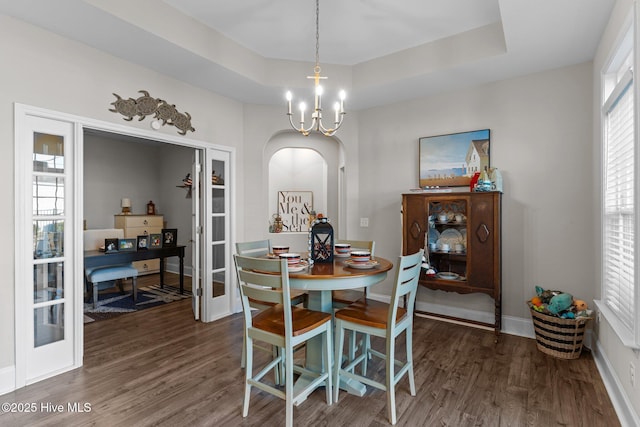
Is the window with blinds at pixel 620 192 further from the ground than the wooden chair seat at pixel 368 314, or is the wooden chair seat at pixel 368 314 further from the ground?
the window with blinds at pixel 620 192

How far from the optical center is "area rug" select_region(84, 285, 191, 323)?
4078 millimetres

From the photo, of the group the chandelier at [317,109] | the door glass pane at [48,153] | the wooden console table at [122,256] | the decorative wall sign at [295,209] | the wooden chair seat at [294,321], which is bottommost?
the wooden chair seat at [294,321]

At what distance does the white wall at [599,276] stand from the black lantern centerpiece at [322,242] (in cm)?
184

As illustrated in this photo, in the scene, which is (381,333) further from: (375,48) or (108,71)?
(108,71)

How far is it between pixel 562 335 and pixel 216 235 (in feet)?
11.5

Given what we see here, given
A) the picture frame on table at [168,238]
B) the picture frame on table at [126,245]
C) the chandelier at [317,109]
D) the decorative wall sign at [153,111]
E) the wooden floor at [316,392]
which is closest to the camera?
the wooden floor at [316,392]

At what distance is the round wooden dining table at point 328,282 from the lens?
2.05 m

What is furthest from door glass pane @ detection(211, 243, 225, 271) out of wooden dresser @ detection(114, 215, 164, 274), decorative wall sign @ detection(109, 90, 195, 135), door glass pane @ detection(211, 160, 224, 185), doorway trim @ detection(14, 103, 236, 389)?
wooden dresser @ detection(114, 215, 164, 274)

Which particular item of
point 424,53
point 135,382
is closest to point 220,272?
point 135,382

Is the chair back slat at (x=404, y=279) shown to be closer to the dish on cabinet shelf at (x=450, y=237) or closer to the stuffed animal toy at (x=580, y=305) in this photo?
the dish on cabinet shelf at (x=450, y=237)

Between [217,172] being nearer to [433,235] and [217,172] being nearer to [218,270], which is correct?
[218,270]

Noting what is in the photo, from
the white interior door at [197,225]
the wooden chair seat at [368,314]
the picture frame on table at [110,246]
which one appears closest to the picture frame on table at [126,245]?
the picture frame on table at [110,246]

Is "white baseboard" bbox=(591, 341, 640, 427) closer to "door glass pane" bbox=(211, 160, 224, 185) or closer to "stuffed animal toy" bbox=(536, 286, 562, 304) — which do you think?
"stuffed animal toy" bbox=(536, 286, 562, 304)

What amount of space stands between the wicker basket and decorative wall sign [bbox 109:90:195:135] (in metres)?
3.84
